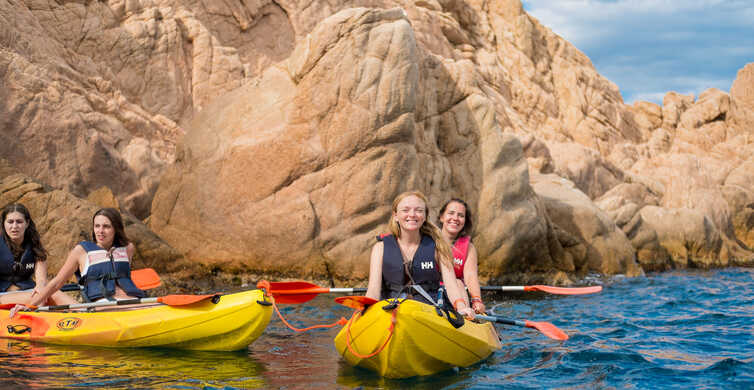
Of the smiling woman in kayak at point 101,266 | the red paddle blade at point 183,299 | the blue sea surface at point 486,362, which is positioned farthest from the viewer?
the smiling woman in kayak at point 101,266

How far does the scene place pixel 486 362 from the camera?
20.2 feet

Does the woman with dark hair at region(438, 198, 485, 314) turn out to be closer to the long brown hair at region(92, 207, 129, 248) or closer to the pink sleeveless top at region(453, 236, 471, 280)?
the pink sleeveless top at region(453, 236, 471, 280)

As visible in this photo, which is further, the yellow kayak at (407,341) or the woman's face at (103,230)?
the woman's face at (103,230)

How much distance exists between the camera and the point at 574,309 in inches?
429

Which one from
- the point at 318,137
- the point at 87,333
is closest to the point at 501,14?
the point at 318,137

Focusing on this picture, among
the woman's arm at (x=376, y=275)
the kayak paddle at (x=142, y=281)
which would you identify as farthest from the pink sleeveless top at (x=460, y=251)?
the kayak paddle at (x=142, y=281)

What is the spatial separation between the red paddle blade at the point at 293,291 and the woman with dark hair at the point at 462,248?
4.44 feet

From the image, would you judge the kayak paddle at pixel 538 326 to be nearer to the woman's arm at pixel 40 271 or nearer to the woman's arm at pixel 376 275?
the woman's arm at pixel 376 275

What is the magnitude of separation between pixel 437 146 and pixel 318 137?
3.26 m

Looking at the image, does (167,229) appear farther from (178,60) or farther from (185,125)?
(178,60)

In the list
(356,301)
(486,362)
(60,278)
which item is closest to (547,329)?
(486,362)

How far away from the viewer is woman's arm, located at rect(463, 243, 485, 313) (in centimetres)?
635

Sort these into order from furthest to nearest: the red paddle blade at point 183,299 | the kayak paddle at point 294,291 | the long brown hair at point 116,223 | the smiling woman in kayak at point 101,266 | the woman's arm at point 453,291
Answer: the long brown hair at point 116,223 < the smiling woman in kayak at point 101,266 < the kayak paddle at point 294,291 < the red paddle blade at point 183,299 < the woman's arm at point 453,291

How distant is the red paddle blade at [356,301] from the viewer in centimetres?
506
